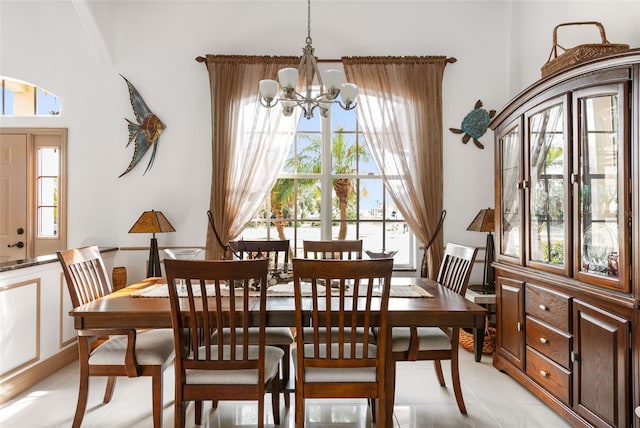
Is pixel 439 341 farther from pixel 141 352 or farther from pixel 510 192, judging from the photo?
pixel 141 352

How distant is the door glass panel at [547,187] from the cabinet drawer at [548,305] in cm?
19

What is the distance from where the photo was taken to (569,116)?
240 cm

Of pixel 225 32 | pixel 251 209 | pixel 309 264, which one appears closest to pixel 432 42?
pixel 225 32

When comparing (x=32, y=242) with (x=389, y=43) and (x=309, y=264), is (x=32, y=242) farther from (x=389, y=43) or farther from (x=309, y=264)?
(x=389, y=43)

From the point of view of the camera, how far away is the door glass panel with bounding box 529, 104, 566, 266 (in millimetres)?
2494

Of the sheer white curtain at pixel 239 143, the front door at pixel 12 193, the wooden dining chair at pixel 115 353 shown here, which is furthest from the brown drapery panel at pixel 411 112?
the front door at pixel 12 193

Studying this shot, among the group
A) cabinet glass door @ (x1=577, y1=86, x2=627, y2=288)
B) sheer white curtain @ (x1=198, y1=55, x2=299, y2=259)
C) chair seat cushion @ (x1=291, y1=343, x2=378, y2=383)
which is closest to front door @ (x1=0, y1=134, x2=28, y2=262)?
sheer white curtain @ (x1=198, y1=55, x2=299, y2=259)

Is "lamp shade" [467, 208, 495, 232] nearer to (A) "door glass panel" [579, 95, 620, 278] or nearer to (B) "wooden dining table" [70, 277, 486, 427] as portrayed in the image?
(A) "door glass panel" [579, 95, 620, 278]

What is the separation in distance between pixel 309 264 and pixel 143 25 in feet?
11.5

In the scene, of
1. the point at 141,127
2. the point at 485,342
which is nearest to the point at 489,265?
the point at 485,342

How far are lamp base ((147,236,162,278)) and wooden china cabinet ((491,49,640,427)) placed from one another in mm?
2951

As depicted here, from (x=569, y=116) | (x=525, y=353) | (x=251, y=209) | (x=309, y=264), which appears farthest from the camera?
(x=251, y=209)

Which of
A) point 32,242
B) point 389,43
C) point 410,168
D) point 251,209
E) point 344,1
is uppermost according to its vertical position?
point 344,1

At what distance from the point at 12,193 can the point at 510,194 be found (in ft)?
14.8
